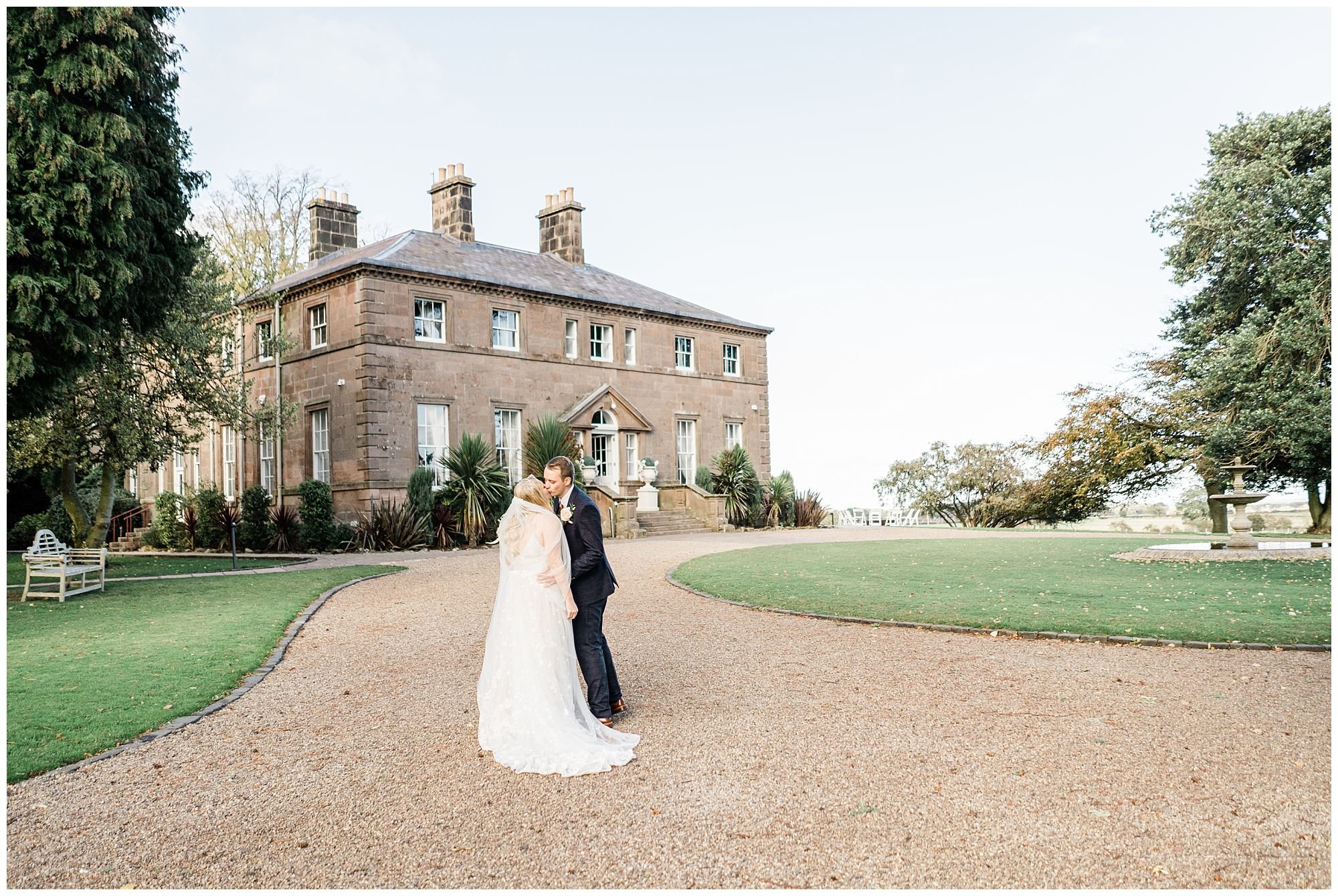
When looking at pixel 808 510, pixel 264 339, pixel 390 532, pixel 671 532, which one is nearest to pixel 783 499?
pixel 808 510

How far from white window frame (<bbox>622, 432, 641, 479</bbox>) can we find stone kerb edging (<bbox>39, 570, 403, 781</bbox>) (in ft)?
59.2

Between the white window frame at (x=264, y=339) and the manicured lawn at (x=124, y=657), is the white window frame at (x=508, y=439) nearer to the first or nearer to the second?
the white window frame at (x=264, y=339)

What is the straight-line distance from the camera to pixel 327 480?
25.6 meters

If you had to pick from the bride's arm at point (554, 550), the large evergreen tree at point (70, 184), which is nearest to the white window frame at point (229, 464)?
the large evergreen tree at point (70, 184)

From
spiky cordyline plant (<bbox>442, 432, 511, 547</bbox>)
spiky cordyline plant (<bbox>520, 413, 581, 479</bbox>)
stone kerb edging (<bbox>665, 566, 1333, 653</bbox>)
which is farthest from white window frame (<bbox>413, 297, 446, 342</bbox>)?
stone kerb edging (<bbox>665, 566, 1333, 653</bbox>)

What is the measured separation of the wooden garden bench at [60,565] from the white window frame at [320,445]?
969 centimetres

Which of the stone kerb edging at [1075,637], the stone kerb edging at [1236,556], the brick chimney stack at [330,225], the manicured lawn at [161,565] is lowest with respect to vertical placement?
the stone kerb edging at [1075,637]

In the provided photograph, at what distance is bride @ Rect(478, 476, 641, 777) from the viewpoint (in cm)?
562

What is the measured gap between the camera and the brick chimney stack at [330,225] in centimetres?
2931

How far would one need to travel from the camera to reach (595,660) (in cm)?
628

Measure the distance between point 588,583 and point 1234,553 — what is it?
45.0 ft

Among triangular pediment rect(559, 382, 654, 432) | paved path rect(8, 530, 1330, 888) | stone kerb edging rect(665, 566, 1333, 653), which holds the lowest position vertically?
paved path rect(8, 530, 1330, 888)

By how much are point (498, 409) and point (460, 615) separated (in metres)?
16.2

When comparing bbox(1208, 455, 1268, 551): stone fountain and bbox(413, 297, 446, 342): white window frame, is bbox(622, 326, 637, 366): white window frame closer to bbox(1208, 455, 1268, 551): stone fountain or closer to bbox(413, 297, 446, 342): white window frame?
bbox(413, 297, 446, 342): white window frame
